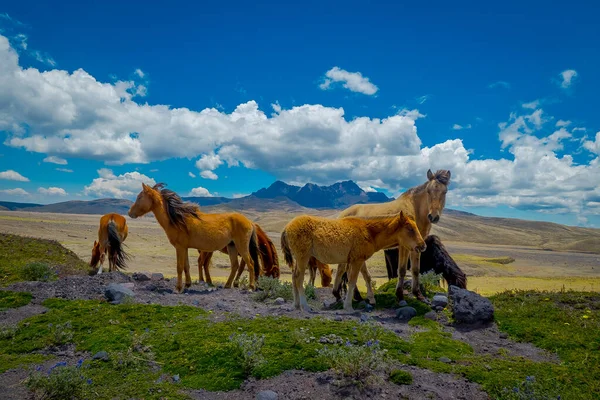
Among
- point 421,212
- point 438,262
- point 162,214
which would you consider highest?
point 421,212

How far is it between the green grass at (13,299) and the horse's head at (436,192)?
10.7 meters

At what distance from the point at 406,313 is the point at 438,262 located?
15.9 ft

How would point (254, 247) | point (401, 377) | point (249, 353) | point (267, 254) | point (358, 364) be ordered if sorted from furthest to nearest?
1. point (267, 254)
2. point (254, 247)
3. point (249, 353)
4. point (401, 377)
5. point (358, 364)

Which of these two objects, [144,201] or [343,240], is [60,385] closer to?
[343,240]

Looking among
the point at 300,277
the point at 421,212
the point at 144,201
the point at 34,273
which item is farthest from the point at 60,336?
the point at 421,212

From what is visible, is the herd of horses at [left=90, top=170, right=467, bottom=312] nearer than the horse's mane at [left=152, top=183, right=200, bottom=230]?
Yes

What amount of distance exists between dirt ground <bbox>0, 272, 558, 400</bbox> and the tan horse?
100 cm

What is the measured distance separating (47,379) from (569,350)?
8.38 meters

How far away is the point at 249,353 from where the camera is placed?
541 centimetres

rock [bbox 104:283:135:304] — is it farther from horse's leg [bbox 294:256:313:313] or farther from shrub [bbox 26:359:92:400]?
shrub [bbox 26:359:92:400]

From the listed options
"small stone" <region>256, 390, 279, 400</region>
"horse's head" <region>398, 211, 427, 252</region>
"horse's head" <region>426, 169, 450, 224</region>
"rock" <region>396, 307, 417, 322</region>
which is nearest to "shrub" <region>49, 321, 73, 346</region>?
"small stone" <region>256, 390, 279, 400</region>

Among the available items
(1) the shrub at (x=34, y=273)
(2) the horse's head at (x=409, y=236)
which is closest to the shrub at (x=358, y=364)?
(2) the horse's head at (x=409, y=236)

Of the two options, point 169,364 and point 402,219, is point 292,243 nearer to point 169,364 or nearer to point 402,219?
point 402,219

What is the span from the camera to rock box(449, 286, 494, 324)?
8266 mm
